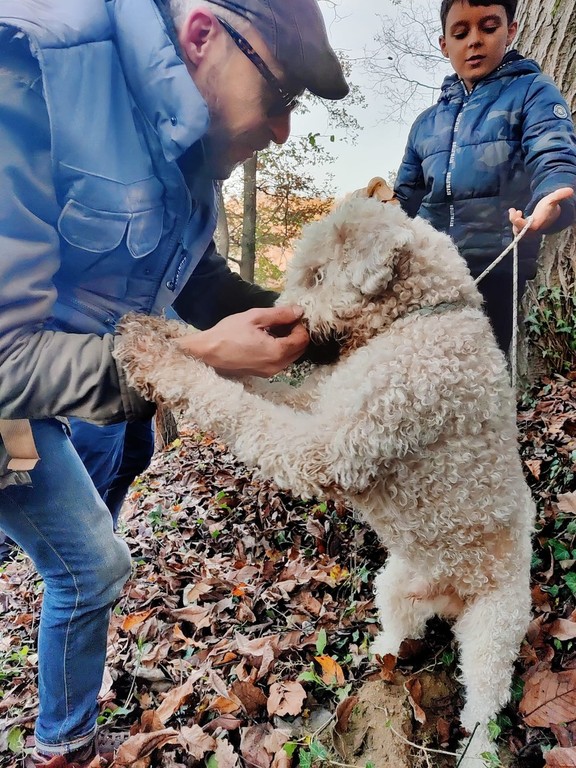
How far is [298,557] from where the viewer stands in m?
3.29

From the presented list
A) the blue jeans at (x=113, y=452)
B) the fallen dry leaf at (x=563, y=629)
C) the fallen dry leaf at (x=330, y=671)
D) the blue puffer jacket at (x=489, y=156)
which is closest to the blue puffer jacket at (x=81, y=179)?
the blue jeans at (x=113, y=452)

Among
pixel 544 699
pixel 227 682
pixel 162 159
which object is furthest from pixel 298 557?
pixel 162 159

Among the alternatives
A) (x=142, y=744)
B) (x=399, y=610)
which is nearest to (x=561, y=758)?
(x=399, y=610)

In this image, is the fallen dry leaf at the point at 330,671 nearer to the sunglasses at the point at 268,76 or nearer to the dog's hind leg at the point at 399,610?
the dog's hind leg at the point at 399,610

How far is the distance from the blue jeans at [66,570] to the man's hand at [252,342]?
0.59 meters

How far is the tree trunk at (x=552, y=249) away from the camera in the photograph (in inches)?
121

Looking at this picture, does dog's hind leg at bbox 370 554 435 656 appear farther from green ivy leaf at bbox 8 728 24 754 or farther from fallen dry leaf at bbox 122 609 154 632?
green ivy leaf at bbox 8 728 24 754

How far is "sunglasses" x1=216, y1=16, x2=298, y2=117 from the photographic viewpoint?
5.19ft

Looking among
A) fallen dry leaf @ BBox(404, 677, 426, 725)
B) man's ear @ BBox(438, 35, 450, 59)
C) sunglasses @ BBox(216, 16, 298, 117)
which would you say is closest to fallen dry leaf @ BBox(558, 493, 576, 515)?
fallen dry leaf @ BBox(404, 677, 426, 725)

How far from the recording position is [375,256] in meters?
1.88

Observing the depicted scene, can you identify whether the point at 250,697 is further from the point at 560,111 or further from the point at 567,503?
the point at 560,111

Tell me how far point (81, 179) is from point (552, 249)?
2985 mm

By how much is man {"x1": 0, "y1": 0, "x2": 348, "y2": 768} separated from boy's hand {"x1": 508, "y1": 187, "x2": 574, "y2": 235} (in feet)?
3.20

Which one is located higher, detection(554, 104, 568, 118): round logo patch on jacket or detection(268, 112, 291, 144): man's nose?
detection(554, 104, 568, 118): round logo patch on jacket
